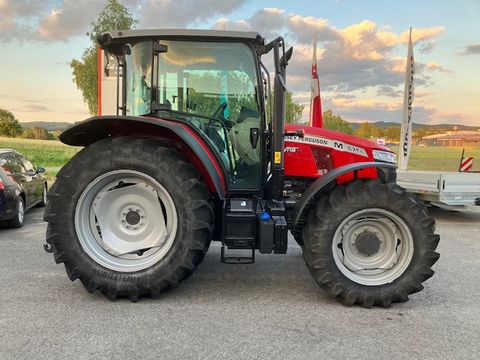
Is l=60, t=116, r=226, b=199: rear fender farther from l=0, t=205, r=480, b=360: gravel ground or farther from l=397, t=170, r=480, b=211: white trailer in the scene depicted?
l=397, t=170, r=480, b=211: white trailer

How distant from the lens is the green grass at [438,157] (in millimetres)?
11141

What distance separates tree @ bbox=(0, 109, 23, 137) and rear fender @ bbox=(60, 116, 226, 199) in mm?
9856

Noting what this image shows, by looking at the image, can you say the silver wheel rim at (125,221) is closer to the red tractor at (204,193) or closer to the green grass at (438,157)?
the red tractor at (204,193)

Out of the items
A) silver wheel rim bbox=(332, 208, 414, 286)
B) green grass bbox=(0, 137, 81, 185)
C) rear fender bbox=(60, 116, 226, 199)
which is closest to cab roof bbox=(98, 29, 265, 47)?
rear fender bbox=(60, 116, 226, 199)

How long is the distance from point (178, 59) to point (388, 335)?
9.74 feet

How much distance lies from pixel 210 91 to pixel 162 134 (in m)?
0.62

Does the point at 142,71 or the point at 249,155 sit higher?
the point at 142,71

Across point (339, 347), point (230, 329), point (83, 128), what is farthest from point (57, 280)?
point (339, 347)

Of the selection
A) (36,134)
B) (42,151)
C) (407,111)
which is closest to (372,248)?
(407,111)

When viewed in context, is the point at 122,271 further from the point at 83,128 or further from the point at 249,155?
the point at 249,155

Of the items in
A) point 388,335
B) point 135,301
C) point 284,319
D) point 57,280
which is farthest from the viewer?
point 57,280

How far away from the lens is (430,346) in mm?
2961

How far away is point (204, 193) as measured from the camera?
3639 millimetres

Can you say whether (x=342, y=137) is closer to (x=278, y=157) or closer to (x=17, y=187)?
(x=278, y=157)
